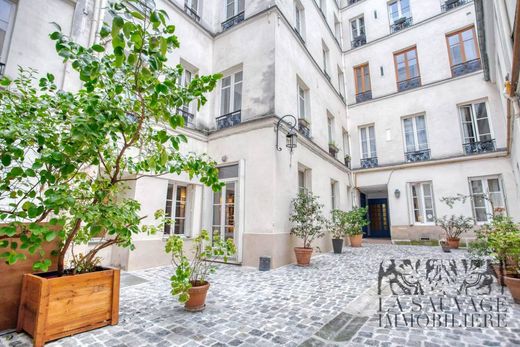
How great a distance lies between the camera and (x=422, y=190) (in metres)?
10.7

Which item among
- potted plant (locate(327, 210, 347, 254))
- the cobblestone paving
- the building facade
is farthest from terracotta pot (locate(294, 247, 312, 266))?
potted plant (locate(327, 210, 347, 254))

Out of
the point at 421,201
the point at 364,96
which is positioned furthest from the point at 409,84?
the point at 421,201

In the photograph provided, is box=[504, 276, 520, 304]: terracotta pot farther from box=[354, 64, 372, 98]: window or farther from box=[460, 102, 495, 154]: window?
box=[354, 64, 372, 98]: window

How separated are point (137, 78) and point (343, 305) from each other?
363 cm

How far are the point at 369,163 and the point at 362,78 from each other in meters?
4.51

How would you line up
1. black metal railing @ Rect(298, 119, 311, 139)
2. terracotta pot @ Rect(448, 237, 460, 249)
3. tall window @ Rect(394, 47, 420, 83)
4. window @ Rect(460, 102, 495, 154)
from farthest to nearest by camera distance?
tall window @ Rect(394, 47, 420, 83) → window @ Rect(460, 102, 495, 154) → terracotta pot @ Rect(448, 237, 460, 249) → black metal railing @ Rect(298, 119, 311, 139)

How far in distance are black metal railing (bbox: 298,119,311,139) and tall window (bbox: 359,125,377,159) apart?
17.3 feet

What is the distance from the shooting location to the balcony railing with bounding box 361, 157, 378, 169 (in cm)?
1192

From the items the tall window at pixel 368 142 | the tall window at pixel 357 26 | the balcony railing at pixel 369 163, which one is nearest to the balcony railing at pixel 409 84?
the tall window at pixel 368 142

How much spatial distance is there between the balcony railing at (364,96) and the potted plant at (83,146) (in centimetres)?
1212

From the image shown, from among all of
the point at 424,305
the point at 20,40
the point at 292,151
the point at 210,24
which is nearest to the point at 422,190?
the point at 292,151

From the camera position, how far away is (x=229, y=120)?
746 cm

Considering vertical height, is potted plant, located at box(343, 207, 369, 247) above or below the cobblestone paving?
above

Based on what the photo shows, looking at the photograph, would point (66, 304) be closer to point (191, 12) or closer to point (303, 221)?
point (303, 221)
